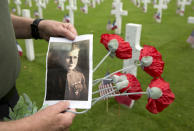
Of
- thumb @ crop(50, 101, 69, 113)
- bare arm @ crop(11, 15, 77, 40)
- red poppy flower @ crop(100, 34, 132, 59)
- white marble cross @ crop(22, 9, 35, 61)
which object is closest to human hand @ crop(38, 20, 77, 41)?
bare arm @ crop(11, 15, 77, 40)

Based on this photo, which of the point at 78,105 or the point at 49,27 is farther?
the point at 49,27

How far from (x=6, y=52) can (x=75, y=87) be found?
230 mm

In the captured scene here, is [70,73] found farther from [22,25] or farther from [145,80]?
[145,80]

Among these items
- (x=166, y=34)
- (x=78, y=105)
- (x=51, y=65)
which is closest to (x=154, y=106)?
(x=78, y=105)

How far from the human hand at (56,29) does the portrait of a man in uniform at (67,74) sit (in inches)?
2.7

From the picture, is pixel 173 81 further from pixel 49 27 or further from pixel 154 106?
pixel 49 27

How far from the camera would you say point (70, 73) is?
0.56m

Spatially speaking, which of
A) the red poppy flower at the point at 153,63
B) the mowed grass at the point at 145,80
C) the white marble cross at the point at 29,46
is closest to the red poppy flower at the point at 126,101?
the mowed grass at the point at 145,80

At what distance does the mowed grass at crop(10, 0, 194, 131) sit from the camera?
3.84ft

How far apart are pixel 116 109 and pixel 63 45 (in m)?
0.83

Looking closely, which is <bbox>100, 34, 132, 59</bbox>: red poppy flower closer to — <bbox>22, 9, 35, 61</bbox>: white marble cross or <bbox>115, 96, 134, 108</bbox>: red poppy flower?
<bbox>115, 96, 134, 108</bbox>: red poppy flower

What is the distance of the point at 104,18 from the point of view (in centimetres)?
339

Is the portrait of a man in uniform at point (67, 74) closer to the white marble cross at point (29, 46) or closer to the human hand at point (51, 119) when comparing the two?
the human hand at point (51, 119)

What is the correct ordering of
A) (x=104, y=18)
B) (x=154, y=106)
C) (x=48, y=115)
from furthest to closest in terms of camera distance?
Answer: (x=104, y=18)
(x=154, y=106)
(x=48, y=115)
